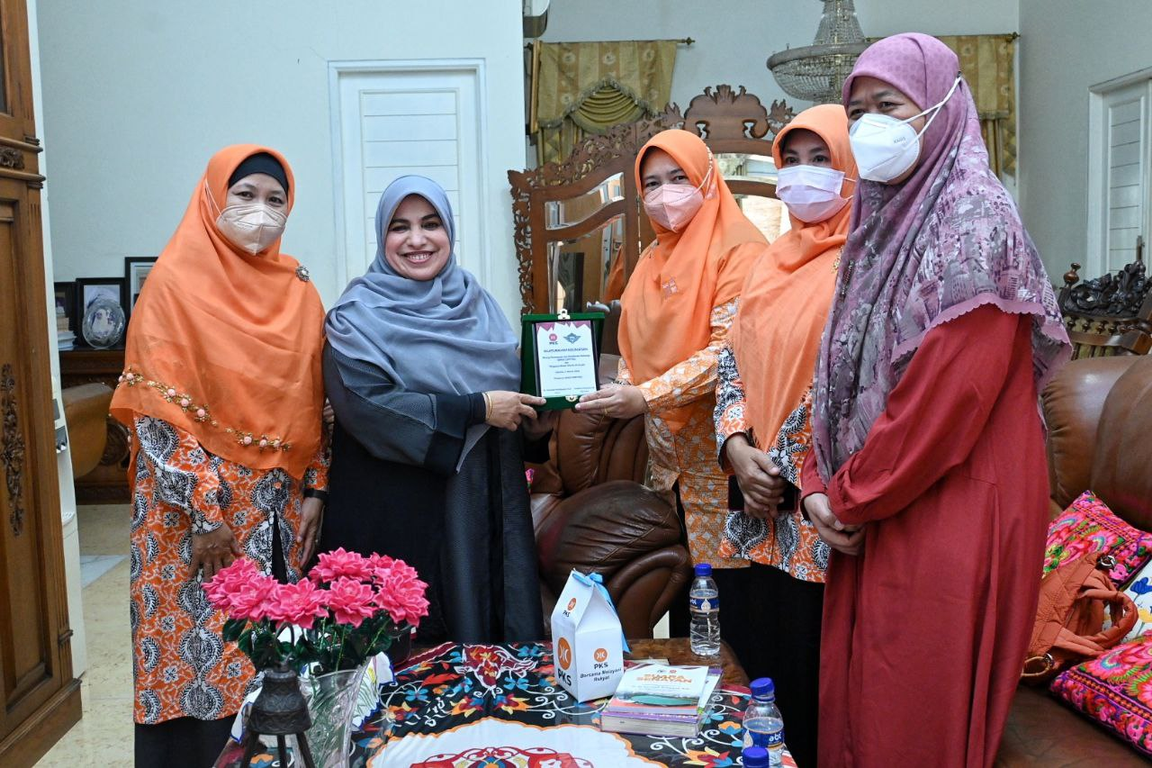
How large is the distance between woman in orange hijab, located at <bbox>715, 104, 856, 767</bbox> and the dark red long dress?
1.01 feet

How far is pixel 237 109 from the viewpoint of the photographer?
4855 mm

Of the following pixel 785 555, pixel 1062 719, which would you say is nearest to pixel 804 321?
pixel 785 555

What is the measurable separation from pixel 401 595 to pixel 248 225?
113 cm

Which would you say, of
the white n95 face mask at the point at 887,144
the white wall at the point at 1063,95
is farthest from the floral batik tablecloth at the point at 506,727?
the white wall at the point at 1063,95

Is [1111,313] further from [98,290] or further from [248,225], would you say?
[98,290]

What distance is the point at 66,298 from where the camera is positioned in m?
5.46

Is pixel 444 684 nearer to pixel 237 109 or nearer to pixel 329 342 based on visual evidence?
pixel 329 342

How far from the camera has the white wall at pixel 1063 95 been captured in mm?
6129

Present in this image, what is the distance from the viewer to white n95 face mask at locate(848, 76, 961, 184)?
1.63 metres

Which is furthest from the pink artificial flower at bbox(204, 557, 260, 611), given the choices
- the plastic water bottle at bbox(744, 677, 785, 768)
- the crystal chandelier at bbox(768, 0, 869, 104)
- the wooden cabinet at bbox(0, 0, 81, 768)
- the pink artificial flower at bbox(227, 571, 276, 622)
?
the crystal chandelier at bbox(768, 0, 869, 104)

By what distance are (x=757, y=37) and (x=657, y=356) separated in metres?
5.96

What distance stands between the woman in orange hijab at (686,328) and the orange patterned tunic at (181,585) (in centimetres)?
74

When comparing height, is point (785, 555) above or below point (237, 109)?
below

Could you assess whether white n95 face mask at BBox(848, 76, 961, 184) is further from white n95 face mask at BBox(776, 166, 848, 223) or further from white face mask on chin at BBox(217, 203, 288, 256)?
white face mask on chin at BBox(217, 203, 288, 256)
